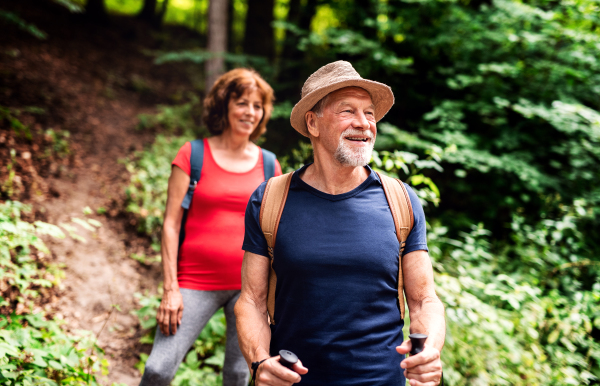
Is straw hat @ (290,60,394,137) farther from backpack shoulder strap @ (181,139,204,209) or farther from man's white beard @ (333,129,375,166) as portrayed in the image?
backpack shoulder strap @ (181,139,204,209)

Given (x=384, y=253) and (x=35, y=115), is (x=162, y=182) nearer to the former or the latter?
(x=35, y=115)

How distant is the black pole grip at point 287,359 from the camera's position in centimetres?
142

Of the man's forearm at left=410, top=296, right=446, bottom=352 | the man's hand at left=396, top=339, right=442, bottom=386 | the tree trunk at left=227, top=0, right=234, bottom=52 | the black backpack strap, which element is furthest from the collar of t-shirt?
the tree trunk at left=227, top=0, right=234, bottom=52

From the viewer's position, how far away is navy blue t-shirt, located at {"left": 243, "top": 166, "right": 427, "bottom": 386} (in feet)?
5.54

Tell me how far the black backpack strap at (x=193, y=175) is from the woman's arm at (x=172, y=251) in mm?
29

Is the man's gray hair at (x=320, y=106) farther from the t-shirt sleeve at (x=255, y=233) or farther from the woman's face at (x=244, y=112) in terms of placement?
the woman's face at (x=244, y=112)

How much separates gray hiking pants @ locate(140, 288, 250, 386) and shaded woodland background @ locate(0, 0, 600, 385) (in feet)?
2.32

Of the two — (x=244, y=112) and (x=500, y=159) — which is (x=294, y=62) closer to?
(x=500, y=159)

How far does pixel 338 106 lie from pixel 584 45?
222 inches

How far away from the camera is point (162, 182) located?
21.0ft

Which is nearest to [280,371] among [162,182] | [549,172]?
[162,182]

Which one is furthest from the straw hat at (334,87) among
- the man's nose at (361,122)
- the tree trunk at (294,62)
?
the tree trunk at (294,62)

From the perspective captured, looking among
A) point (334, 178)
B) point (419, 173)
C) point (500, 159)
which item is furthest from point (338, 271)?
point (500, 159)

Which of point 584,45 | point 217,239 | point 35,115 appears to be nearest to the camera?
point 217,239
